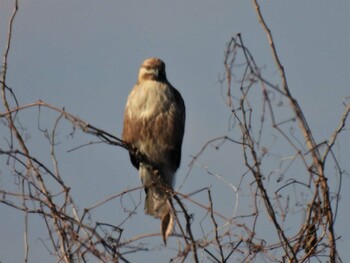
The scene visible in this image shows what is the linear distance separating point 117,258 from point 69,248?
24cm

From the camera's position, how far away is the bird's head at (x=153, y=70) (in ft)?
19.5

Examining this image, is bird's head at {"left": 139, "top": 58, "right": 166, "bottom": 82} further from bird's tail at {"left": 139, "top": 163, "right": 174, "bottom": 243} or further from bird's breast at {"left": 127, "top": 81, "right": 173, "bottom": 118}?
bird's tail at {"left": 139, "top": 163, "right": 174, "bottom": 243}

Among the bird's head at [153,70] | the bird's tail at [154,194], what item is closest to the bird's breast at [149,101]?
the bird's head at [153,70]

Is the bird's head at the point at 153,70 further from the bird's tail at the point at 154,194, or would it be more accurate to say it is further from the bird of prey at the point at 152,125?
the bird's tail at the point at 154,194

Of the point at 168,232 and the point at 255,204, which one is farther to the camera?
the point at 168,232

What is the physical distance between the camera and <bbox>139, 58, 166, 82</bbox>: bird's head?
5953mm

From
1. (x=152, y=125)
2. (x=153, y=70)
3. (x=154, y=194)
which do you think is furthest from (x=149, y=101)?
(x=154, y=194)

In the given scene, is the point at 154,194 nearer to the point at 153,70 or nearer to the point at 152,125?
the point at 152,125

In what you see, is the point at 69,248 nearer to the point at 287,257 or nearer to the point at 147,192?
the point at 287,257

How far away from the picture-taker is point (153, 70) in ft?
19.6

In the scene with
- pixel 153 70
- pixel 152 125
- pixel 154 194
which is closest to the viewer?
pixel 154 194

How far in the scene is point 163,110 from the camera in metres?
5.75

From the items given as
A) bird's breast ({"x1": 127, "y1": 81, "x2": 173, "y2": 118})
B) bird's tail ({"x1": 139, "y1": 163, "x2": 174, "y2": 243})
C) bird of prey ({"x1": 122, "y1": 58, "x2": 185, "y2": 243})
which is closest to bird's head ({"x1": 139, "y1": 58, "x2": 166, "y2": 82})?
bird of prey ({"x1": 122, "y1": 58, "x2": 185, "y2": 243})

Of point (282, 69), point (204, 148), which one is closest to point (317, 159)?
point (282, 69)
